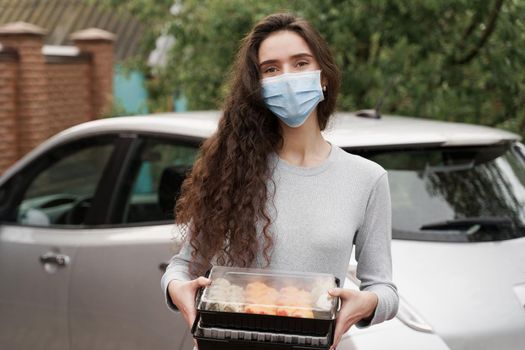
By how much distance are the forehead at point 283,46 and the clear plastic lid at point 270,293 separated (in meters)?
0.62

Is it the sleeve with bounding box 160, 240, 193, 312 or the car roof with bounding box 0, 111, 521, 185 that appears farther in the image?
the car roof with bounding box 0, 111, 521, 185

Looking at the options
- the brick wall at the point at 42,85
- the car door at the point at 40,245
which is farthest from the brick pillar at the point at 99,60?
the car door at the point at 40,245

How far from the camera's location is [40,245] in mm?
4422

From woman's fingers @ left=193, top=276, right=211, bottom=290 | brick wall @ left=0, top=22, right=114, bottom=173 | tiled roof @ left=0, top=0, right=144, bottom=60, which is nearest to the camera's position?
woman's fingers @ left=193, top=276, right=211, bottom=290

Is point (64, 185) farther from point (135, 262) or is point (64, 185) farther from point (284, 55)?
point (284, 55)

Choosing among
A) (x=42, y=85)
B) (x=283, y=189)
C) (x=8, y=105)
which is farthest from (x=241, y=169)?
(x=42, y=85)

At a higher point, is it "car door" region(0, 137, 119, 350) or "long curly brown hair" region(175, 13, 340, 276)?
"long curly brown hair" region(175, 13, 340, 276)

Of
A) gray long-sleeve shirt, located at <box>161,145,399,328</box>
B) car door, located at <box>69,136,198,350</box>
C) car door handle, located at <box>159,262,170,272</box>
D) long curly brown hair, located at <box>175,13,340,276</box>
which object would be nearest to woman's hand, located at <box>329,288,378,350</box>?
gray long-sleeve shirt, located at <box>161,145,399,328</box>

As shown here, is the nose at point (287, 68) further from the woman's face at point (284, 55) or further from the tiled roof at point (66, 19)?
the tiled roof at point (66, 19)

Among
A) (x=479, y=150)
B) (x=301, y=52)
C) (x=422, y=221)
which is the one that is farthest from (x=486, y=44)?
(x=301, y=52)

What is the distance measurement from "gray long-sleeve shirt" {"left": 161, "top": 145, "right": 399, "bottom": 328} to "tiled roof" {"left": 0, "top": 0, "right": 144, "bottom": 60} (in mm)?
14089

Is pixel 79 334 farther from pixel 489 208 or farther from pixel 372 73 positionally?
pixel 372 73

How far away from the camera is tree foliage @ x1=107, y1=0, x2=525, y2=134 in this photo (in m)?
6.45

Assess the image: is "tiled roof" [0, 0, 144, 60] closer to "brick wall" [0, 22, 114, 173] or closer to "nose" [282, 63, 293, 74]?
"brick wall" [0, 22, 114, 173]
